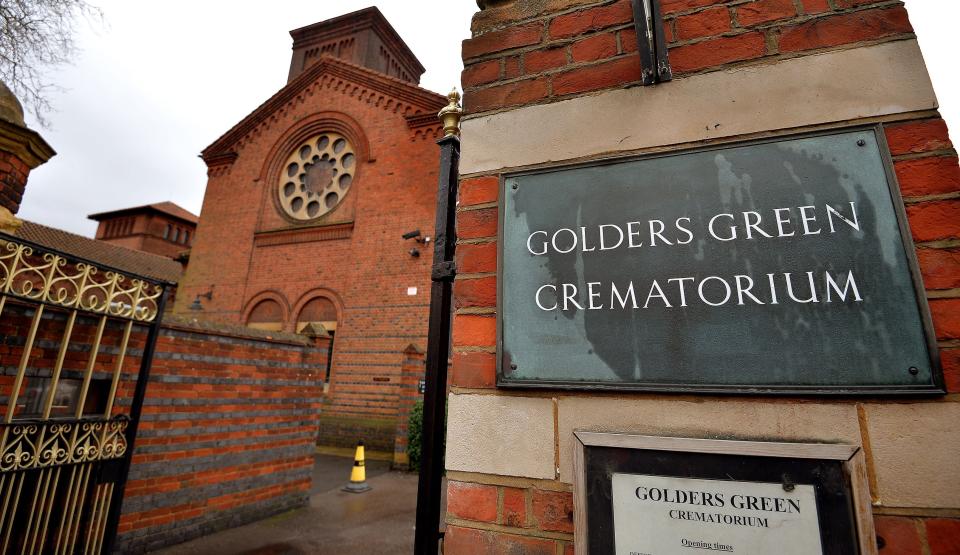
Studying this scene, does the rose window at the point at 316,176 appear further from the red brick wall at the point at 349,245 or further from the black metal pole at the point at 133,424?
the black metal pole at the point at 133,424

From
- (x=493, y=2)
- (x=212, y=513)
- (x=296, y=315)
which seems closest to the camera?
(x=493, y=2)

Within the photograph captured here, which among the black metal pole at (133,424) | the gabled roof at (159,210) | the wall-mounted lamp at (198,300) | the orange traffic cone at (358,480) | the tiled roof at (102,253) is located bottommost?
the orange traffic cone at (358,480)

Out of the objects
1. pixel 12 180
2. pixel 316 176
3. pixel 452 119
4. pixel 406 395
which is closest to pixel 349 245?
pixel 316 176

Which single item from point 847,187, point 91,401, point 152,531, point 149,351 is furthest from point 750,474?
point 152,531

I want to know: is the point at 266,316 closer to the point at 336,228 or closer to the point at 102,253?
the point at 336,228

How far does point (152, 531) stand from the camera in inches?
166

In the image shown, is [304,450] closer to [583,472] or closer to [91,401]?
[91,401]

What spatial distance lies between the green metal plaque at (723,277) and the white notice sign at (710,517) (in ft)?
0.74

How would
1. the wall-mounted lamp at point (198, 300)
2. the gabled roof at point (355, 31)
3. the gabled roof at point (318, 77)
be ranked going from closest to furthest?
the gabled roof at point (318, 77), the wall-mounted lamp at point (198, 300), the gabled roof at point (355, 31)

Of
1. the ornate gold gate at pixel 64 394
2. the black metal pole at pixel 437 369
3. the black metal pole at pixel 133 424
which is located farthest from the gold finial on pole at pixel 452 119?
the black metal pole at pixel 133 424

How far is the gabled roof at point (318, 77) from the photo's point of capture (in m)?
12.3

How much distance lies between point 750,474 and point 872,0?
129 centimetres

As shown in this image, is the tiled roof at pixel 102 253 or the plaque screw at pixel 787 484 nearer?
the plaque screw at pixel 787 484

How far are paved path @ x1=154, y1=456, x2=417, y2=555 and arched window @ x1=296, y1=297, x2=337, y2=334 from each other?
5230 millimetres
